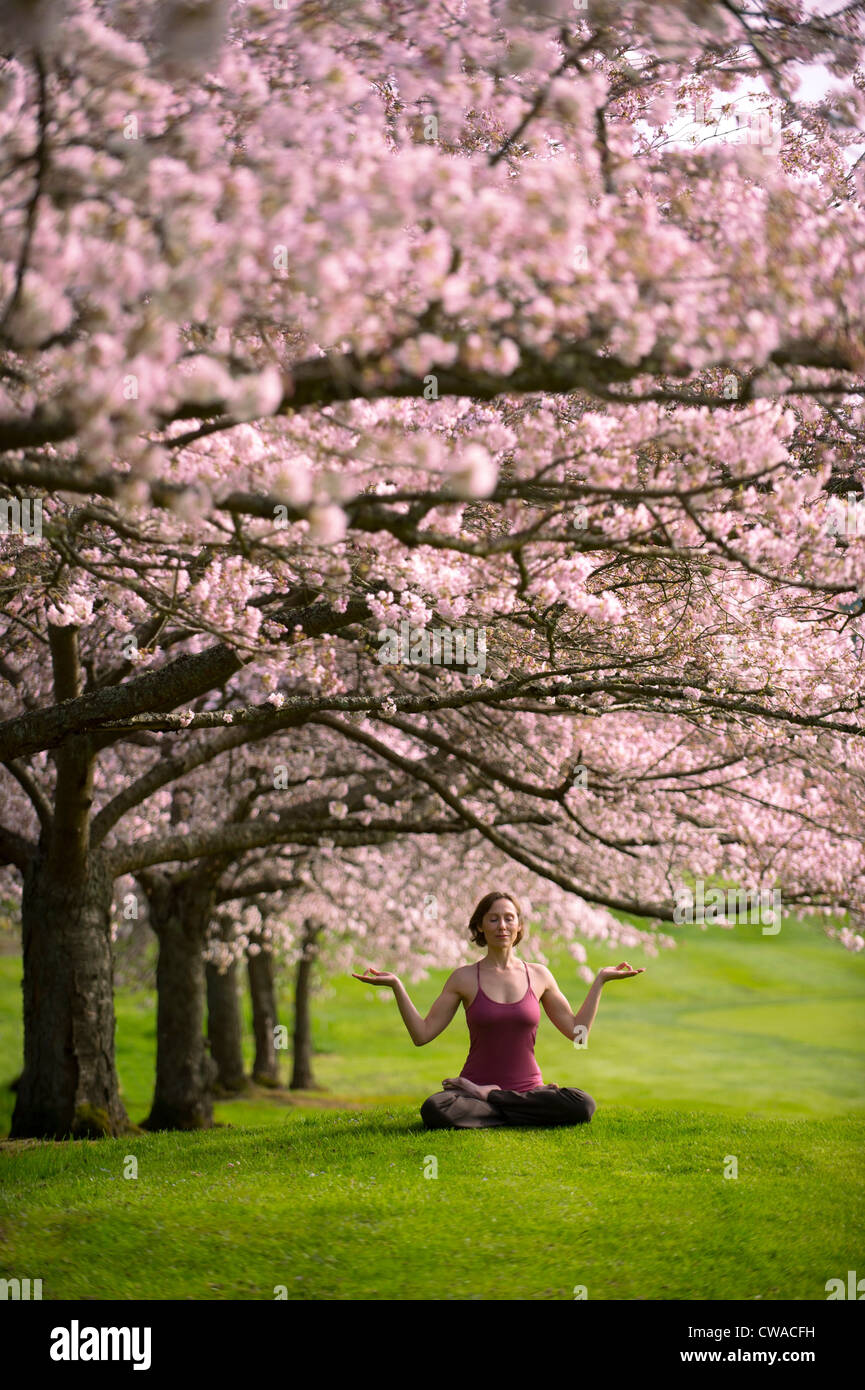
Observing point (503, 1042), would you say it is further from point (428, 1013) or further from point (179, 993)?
point (179, 993)

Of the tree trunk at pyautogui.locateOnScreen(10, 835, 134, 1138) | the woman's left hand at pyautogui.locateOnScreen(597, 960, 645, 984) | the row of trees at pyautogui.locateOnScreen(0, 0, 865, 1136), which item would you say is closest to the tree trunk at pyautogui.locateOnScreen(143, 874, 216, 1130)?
the tree trunk at pyautogui.locateOnScreen(10, 835, 134, 1138)

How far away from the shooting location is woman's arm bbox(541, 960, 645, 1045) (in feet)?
28.8

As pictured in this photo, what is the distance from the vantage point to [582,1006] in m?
8.76

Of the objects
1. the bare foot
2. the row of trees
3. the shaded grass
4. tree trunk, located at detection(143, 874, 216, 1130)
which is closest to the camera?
the row of trees

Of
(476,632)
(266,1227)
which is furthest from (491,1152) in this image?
(476,632)

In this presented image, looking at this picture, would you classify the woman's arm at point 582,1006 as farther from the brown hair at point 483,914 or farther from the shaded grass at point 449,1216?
the shaded grass at point 449,1216

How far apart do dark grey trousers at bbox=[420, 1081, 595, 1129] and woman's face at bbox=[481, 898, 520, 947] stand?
4.25 ft

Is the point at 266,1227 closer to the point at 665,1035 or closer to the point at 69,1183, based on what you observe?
the point at 69,1183

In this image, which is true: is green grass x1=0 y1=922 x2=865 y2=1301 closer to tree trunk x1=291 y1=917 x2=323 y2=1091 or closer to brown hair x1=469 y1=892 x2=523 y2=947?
brown hair x1=469 y1=892 x2=523 y2=947

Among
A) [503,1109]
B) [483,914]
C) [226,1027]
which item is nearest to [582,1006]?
[483,914]

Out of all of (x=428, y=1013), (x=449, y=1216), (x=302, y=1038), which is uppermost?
(x=428, y=1013)

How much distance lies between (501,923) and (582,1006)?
0.92 metres

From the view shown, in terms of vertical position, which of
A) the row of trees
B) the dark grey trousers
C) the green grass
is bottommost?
the green grass
